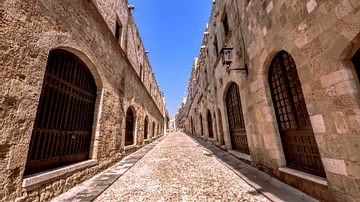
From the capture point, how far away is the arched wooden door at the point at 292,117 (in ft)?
9.08

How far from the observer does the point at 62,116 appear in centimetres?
329

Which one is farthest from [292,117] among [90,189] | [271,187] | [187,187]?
[90,189]

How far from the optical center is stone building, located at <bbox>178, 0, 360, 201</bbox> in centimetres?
197

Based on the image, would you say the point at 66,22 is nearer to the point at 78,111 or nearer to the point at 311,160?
the point at 78,111

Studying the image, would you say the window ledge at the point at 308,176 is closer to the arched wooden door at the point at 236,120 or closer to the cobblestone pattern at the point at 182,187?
the cobblestone pattern at the point at 182,187

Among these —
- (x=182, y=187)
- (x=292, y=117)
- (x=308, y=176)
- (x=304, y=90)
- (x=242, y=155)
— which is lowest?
(x=182, y=187)

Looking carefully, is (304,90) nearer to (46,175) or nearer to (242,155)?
(242,155)

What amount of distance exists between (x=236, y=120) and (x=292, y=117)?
3.10 metres

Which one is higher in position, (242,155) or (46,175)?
(46,175)

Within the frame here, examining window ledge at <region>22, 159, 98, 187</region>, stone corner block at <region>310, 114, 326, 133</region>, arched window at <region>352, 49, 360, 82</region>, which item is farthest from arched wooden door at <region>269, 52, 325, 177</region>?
window ledge at <region>22, 159, 98, 187</region>

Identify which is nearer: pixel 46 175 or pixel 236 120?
pixel 46 175

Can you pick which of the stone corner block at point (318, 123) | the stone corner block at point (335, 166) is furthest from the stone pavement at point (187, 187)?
the stone corner block at point (318, 123)

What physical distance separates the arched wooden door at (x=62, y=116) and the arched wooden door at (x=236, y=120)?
5.80m

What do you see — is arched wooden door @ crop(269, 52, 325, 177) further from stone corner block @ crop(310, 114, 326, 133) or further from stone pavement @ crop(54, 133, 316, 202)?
stone pavement @ crop(54, 133, 316, 202)
